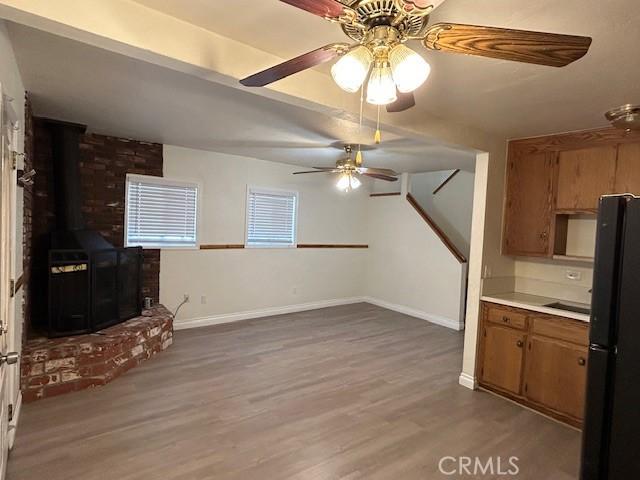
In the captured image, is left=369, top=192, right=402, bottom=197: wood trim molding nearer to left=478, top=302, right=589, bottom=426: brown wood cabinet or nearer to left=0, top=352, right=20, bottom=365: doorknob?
left=478, top=302, right=589, bottom=426: brown wood cabinet

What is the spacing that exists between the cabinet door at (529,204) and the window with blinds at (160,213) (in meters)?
3.74

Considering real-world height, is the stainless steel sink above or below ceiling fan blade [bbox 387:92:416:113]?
below

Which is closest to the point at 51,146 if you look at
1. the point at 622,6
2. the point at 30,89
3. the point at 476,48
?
the point at 30,89

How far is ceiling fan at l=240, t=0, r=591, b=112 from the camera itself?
1.05 m

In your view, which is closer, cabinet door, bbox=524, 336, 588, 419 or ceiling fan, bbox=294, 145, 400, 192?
cabinet door, bbox=524, 336, 588, 419

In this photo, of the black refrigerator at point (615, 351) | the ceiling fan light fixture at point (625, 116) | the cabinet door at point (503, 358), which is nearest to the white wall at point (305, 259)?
the cabinet door at point (503, 358)

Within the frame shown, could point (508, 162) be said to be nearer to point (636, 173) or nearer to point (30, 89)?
point (636, 173)

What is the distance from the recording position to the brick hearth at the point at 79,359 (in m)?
2.85

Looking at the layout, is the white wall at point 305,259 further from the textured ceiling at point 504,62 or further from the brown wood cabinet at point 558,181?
the textured ceiling at point 504,62

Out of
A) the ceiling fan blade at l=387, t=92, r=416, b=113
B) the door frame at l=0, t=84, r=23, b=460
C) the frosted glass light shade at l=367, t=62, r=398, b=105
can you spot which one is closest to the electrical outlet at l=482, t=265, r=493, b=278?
the ceiling fan blade at l=387, t=92, r=416, b=113

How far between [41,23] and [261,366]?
3183 mm

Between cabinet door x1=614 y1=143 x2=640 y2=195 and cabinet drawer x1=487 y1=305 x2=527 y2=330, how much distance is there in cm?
124

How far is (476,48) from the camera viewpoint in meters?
1.14

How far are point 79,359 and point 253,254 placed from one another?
9.00 ft
